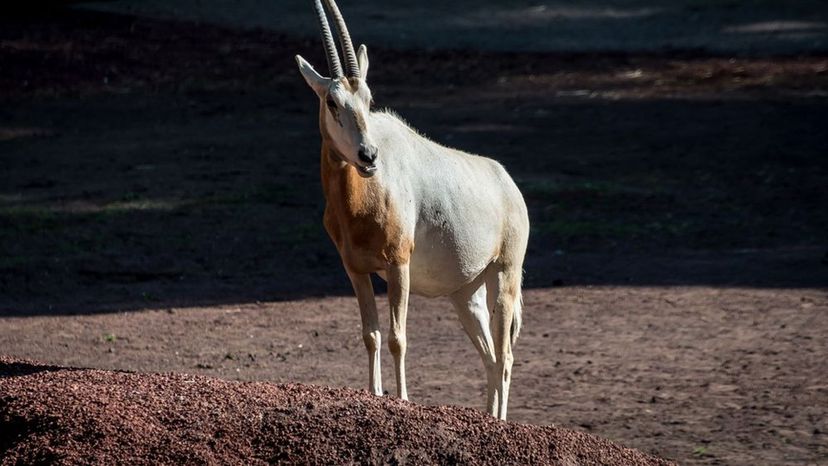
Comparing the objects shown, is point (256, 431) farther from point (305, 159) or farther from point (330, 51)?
point (305, 159)

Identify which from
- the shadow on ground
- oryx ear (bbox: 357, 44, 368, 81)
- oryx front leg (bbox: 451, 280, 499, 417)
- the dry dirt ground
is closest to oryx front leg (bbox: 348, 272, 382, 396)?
oryx front leg (bbox: 451, 280, 499, 417)

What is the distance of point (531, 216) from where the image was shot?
14492mm

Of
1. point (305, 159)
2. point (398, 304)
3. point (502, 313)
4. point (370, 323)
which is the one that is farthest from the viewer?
point (305, 159)

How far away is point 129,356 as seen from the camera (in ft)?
33.1

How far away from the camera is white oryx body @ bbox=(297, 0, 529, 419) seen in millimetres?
6629

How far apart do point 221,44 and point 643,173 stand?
910 centimetres

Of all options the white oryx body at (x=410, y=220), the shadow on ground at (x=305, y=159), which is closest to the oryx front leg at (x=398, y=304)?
the white oryx body at (x=410, y=220)

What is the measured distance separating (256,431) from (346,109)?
1684 mm

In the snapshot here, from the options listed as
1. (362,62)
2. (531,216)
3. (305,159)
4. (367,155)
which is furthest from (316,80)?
(305,159)

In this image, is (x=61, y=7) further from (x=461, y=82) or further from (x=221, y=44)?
(x=461, y=82)

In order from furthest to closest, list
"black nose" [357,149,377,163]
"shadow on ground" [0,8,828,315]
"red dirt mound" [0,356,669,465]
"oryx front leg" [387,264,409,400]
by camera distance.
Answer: "shadow on ground" [0,8,828,315] → "oryx front leg" [387,264,409,400] → "black nose" [357,149,377,163] → "red dirt mound" [0,356,669,465]

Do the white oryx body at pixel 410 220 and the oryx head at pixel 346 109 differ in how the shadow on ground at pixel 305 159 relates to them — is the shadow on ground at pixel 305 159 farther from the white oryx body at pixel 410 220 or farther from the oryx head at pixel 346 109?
the oryx head at pixel 346 109

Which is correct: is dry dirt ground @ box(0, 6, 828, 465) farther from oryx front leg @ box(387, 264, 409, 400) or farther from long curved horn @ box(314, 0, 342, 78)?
long curved horn @ box(314, 0, 342, 78)

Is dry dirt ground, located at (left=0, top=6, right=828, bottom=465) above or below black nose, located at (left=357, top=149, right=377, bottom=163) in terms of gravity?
below
